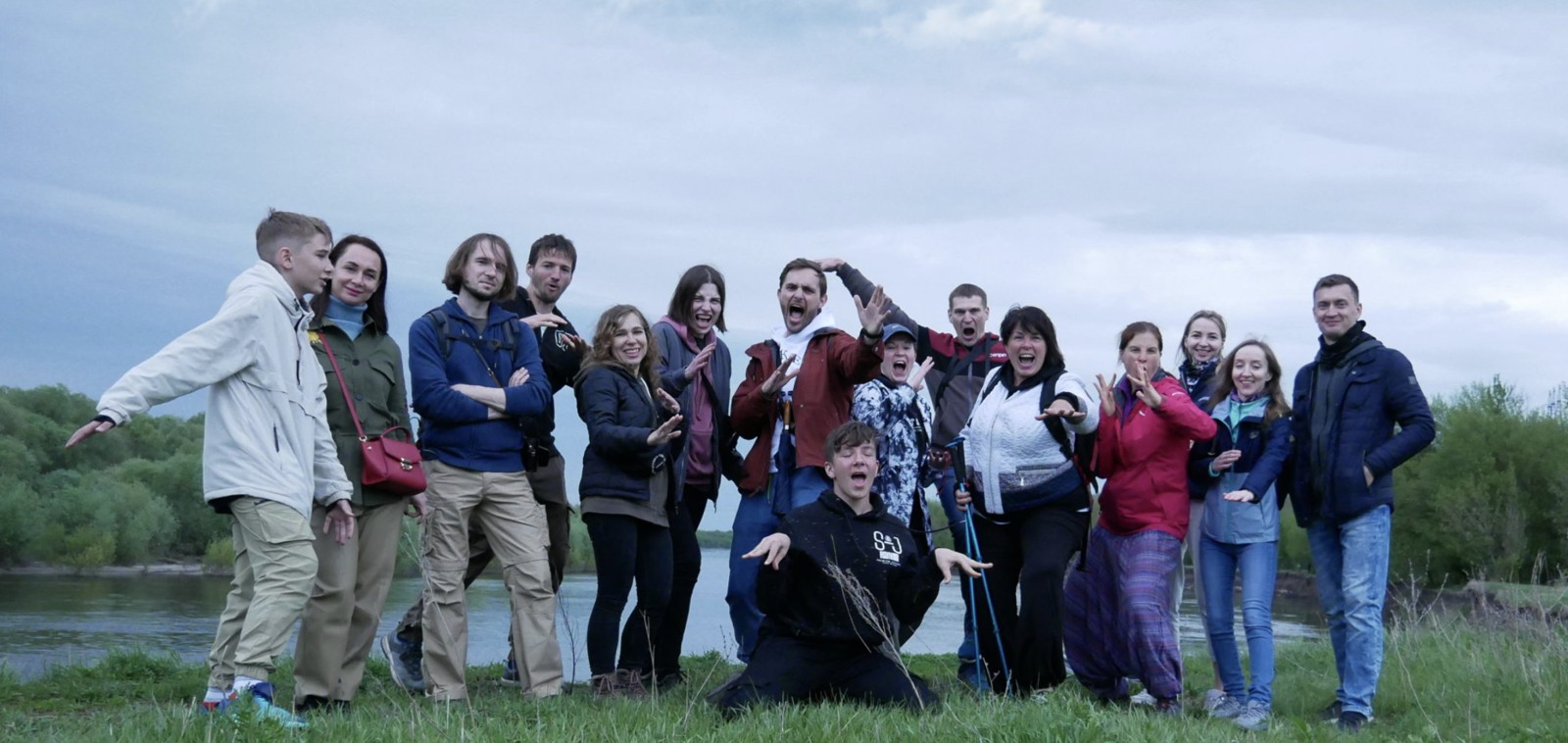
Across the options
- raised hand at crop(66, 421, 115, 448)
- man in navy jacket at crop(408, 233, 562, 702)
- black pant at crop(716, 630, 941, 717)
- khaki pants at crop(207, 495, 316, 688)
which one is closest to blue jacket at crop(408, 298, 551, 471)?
man in navy jacket at crop(408, 233, 562, 702)

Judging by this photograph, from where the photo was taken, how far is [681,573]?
6488 millimetres

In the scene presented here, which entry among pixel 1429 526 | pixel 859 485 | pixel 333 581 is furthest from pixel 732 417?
pixel 1429 526

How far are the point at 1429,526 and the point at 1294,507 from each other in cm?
3819

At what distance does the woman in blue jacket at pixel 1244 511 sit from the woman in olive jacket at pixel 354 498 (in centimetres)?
394

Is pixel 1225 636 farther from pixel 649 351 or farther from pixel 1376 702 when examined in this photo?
pixel 649 351

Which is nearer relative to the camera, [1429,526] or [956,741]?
[956,741]

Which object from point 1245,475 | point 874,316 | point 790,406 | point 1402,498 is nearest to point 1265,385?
point 1245,475

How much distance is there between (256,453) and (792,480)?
2.65 metres

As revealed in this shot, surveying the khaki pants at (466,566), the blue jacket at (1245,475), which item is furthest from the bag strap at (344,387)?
the blue jacket at (1245,475)

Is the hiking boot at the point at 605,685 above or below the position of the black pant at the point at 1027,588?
below

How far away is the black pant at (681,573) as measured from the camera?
6434 millimetres

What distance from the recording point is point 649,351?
6.22m

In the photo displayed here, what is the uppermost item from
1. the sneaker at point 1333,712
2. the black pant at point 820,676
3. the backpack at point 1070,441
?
the backpack at point 1070,441

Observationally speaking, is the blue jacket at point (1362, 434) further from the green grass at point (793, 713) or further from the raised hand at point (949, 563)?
the raised hand at point (949, 563)
